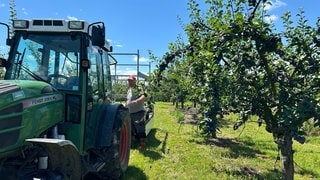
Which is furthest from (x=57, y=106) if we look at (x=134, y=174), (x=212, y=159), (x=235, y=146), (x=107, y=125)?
(x=235, y=146)

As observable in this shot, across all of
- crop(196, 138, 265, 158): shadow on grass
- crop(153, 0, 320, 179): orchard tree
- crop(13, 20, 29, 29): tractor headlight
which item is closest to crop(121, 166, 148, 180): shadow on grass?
crop(153, 0, 320, 179): orchard tree

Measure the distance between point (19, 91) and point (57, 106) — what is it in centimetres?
79

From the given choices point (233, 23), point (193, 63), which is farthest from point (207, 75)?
point (233, 23)

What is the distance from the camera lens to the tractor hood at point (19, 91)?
3.66 meters

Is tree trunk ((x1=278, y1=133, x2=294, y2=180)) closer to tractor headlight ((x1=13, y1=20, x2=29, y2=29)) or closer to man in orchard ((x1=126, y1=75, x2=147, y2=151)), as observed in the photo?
tractor headlight ((x1=13, y1=20, x2=29, y2=29))

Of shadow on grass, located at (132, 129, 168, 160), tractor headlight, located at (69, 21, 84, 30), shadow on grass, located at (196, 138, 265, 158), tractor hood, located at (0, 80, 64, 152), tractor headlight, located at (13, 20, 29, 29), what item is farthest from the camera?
shadow on grass, located at (196, 138, 265, 158)

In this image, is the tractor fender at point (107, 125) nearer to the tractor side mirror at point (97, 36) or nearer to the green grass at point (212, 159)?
the green grass at point (212, 159)

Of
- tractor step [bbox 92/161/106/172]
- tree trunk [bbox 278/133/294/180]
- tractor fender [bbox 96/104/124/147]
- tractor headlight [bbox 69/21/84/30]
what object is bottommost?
tractor step [bbox 92/161/106/172]

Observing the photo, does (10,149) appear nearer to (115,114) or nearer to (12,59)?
(12,59)

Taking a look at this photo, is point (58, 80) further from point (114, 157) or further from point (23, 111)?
point (114, 157)

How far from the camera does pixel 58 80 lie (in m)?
4.85

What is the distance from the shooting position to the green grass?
640cm

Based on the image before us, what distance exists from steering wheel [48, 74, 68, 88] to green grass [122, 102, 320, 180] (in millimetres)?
2088

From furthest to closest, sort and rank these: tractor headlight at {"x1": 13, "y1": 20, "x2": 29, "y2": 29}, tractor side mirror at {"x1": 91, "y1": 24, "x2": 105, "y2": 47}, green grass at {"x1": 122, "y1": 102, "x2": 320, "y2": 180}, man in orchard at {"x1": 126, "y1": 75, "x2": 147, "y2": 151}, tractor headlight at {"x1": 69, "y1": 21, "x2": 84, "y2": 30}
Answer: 1. man in orchard at {"x1": 126, "y1": 75, "x2": 147, "y2": 151}
2. green grass at {"x1": 122, "y1": 102, "x2": 320, "y2": 180}
3. tractor headlight at {"x1": 13, "y1": 20, "x2": 29, "y2": 29}
4. tractor headlight at {"x1": 69, "y1": 21, "x2": 84, "y2": 30}
5. tractor side mirror at {"x1": 91, "y1": 24, "x2": 105, "y2": 47}
